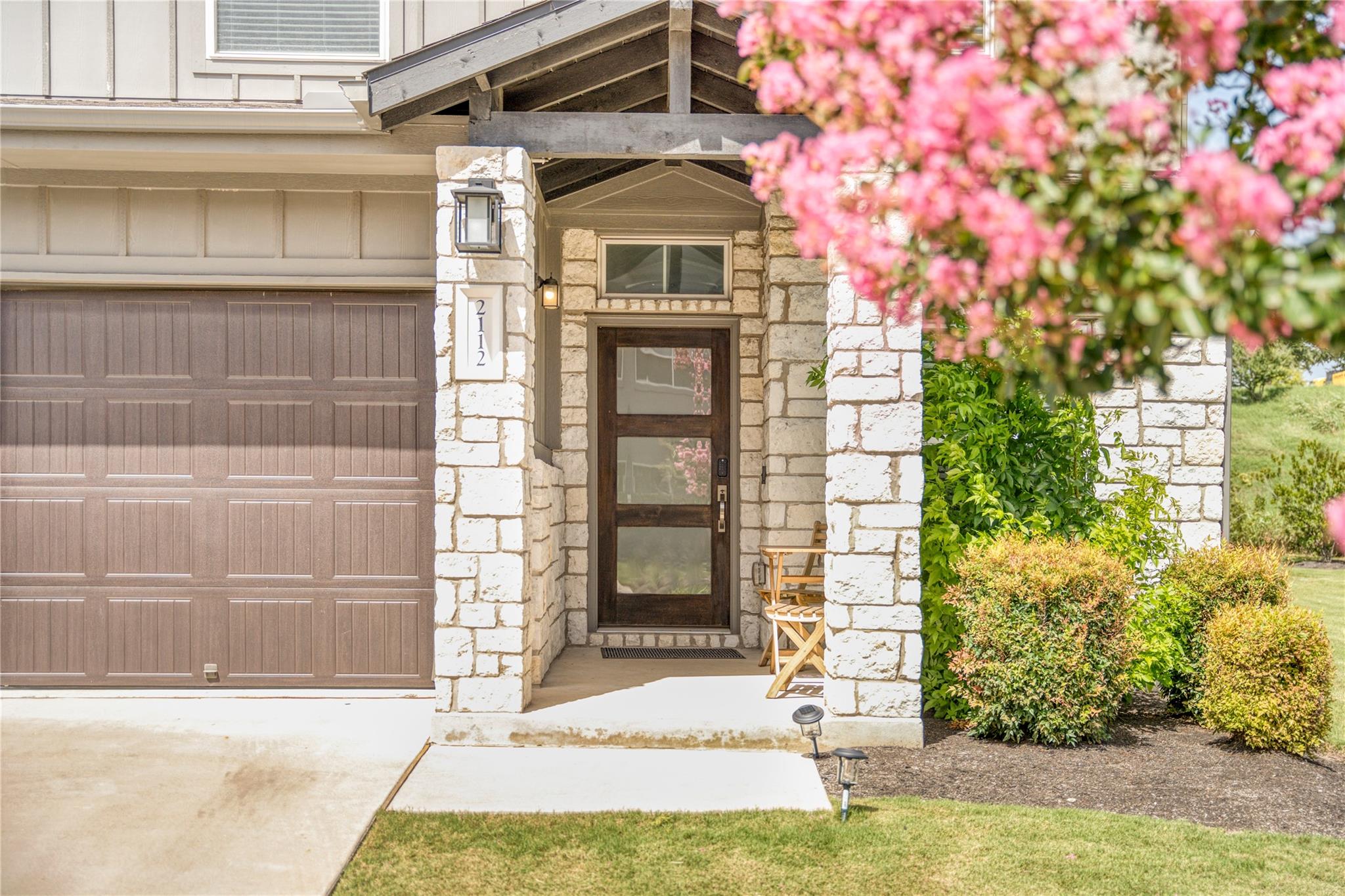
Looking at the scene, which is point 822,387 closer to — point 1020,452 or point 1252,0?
point 1020,452

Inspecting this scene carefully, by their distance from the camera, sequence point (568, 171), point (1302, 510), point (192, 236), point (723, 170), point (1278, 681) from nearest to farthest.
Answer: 1. point (1278, 681)
2. point (192, 236)
3. point (568, 171)
4. point (723, 170)
5. point (1302, 510)

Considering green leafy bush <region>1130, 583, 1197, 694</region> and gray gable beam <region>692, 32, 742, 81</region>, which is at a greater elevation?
gray gable beam <region>692, 32, 742, 81</region>

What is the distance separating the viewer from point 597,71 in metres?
5.91

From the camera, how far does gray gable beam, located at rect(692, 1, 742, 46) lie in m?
5.41

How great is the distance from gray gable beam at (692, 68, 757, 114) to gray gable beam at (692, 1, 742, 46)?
0.66 m

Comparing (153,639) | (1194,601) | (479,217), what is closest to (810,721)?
(1194,601)

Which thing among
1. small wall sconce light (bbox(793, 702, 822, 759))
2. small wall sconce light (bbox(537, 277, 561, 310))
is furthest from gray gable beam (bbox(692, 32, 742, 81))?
small wall sconce light (bbox(793, 702, 822, 759))

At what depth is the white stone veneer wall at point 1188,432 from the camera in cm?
697

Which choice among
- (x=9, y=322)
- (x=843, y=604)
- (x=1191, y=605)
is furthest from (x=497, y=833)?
(x=9, y=322)

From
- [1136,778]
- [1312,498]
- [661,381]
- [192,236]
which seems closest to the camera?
[1136,778]

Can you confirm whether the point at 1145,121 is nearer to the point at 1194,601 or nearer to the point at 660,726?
the point at 660,726

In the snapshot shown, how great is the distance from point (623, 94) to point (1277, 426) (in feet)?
60.1

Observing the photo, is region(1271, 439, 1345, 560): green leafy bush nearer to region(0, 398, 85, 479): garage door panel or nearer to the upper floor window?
the upper floor window

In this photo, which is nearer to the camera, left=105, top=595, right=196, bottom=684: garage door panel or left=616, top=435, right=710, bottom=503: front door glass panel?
left=105, top=595, right=196, bottom=684: garage door panel
